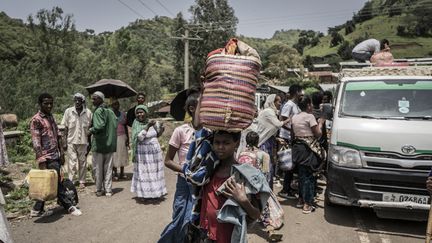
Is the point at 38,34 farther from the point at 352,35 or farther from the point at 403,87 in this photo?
the point at 352,35

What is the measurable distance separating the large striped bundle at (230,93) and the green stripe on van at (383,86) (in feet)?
13.3

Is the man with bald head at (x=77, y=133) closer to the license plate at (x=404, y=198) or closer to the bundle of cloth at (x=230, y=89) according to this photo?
the bundle of cloth at (x=230, y=89)

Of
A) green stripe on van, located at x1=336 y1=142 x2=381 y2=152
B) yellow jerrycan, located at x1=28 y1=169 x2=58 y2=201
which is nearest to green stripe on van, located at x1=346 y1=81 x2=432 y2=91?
green stripe on van, located at x1=336 y1=142 x2=381 y2=152

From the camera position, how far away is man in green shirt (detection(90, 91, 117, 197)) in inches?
261

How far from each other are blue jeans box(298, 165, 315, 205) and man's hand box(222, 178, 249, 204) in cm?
387

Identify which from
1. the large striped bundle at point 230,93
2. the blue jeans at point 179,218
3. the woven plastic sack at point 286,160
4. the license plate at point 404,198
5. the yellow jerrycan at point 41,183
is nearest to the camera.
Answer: the large striped bundle at point 230,93

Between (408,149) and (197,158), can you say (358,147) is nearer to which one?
(408,149)

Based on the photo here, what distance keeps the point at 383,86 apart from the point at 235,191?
4611 mm

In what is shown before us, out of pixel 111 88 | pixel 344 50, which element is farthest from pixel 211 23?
pixel 344 50

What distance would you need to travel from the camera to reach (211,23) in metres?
41.2

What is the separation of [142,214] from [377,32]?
102 meters

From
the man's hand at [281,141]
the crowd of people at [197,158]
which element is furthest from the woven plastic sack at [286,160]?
the man's hand at [281,141]

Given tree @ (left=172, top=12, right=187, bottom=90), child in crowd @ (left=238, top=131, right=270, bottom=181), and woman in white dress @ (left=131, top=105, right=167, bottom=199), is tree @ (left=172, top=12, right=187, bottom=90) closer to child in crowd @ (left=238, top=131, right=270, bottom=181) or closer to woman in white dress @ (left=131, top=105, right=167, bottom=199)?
woman in white dress @ (left=131, top=105, right=167, bottom=199)

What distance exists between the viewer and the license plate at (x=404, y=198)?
4727mm
